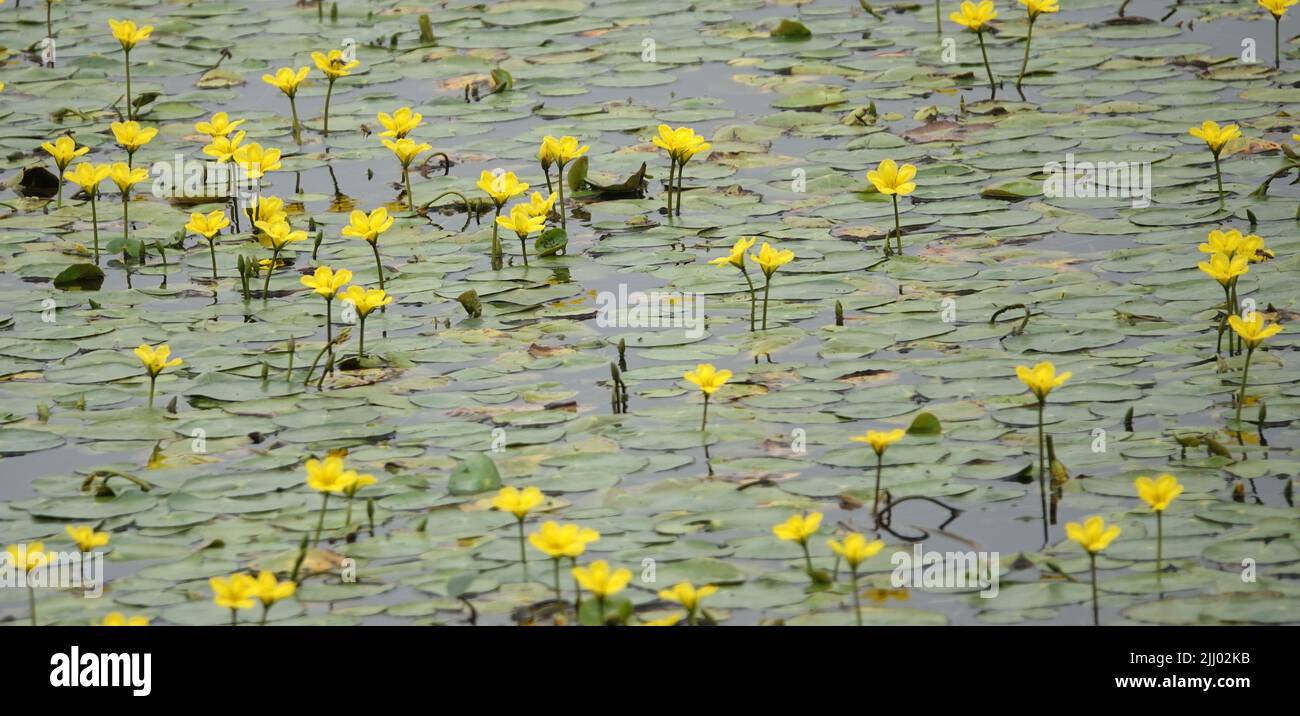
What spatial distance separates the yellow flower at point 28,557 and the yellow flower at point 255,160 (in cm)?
209

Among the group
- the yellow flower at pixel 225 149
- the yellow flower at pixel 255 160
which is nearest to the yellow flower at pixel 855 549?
the yellow flower at pixel 255 160

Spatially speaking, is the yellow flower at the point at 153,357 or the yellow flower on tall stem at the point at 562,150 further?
the yellow flower on tall stem at the point at 562,150

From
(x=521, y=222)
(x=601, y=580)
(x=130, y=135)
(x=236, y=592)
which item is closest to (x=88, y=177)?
(x=130, y=135)

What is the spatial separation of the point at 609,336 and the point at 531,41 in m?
3.01

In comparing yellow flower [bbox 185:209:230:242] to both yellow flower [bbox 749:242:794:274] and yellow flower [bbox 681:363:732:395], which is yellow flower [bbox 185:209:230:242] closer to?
yellow flower [bbox 749:242:794:274]

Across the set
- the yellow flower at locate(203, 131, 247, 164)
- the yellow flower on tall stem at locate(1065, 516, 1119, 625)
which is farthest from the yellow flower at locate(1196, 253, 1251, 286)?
the yellow flower at locate(203, 131, 247, 164)

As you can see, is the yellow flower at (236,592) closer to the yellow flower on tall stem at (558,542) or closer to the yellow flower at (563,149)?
the yellow flower on tall stem at (558,542)

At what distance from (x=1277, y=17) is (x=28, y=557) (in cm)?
487

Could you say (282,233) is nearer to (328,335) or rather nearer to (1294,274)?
(328,335)

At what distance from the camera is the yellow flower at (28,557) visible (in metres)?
3.22

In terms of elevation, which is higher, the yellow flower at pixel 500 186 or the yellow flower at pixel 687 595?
the yellow flower at pixel 500 186

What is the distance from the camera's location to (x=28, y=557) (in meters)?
3.22

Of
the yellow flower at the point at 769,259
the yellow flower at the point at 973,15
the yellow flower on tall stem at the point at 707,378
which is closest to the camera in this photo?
the yellow flower on tall stem at the point at 707,378

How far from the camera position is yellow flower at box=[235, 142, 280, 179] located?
5395 millimetres
